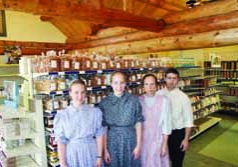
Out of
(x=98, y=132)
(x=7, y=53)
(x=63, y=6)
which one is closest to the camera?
(x=98, y=132)

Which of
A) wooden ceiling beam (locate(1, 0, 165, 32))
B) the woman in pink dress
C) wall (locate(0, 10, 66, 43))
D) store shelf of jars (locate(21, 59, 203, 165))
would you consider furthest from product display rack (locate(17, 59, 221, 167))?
wall (locate(0, 10, 66, 43))

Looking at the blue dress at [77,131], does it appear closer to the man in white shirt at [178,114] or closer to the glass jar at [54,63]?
the man in white shirt at [178,114]

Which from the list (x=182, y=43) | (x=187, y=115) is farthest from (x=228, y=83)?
(x=187, y=115)

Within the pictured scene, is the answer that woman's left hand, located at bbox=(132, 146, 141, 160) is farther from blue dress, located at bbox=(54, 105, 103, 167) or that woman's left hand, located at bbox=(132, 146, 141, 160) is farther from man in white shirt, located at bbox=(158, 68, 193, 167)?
man in white shirt, located at bbox=(158, 68, 193, 167)

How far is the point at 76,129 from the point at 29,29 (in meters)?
8.25

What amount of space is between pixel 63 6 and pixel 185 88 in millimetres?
3336

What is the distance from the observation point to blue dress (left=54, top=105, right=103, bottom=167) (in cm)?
212

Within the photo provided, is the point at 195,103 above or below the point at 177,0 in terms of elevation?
below

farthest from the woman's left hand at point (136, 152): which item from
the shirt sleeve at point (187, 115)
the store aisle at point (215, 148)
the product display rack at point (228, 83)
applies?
the product display rack at point (228, 83)

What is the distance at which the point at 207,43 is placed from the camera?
5242 millimetres

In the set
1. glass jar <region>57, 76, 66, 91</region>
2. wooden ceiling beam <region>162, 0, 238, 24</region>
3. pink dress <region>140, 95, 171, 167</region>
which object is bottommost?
pink dress <region>140, 95, 171, 167</region>

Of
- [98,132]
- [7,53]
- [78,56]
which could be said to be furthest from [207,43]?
[7,53]

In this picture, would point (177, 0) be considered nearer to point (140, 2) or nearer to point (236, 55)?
point (140, 2)

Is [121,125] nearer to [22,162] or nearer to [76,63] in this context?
[76,63]
